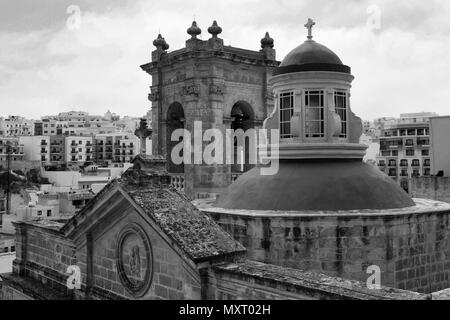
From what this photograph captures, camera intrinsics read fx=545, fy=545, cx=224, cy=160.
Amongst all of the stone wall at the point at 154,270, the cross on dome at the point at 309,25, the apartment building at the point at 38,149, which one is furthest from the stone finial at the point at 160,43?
the apartment building at the point at 38,149

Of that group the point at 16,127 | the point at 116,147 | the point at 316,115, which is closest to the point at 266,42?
the point at 316,115

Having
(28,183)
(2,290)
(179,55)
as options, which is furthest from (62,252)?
(28,183)

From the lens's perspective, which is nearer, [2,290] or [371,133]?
[2,290]

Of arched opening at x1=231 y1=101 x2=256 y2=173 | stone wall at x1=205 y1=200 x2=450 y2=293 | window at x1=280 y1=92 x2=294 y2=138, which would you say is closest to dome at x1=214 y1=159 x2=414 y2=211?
window at x1=280 y1=92 x2=294 y2=138

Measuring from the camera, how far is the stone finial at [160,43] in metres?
26.5

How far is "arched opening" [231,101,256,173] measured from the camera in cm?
2541

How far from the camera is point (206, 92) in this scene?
952 inches

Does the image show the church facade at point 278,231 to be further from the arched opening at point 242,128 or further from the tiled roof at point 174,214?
the arched opening at point 242,128

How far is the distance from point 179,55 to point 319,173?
12.0 meters

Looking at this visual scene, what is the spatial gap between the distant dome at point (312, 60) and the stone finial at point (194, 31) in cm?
852

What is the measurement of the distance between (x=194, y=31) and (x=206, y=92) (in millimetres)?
2861

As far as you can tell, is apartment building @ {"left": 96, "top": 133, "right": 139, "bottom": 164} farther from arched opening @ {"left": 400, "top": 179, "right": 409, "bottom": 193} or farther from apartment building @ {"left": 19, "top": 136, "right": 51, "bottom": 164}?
arched opening @ {"left": 400, "top": 179, "right": 409, "bottom": 193}
